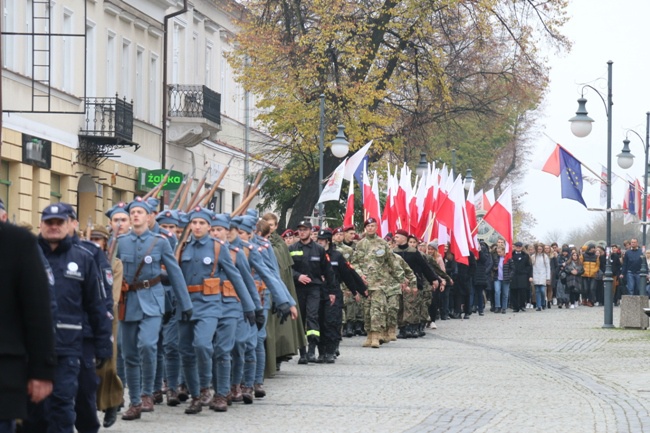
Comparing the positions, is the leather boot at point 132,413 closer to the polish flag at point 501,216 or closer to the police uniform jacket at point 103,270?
the police uniform jacket at point 103,270

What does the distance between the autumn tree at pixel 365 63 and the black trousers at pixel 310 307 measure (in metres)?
20.5

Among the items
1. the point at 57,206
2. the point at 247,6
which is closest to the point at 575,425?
the point at 57,206

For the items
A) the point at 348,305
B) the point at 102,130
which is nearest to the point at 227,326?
the point at 348,305

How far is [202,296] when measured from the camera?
559 inches

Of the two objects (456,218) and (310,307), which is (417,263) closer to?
(456,218)

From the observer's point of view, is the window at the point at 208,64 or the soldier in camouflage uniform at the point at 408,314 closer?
the soldier in camouflage uniform at the point at 408,314

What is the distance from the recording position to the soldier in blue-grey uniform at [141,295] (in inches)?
523

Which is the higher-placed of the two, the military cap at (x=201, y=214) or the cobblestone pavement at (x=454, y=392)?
the military cap at (x=201, y=214)

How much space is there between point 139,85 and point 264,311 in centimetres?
2738

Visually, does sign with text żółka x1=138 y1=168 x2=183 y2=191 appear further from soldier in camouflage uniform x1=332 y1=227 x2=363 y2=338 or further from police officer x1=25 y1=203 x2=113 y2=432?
police officer x1=25 y1=203 x2=113 y2=432

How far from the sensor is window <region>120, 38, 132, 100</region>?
4103 centimetres


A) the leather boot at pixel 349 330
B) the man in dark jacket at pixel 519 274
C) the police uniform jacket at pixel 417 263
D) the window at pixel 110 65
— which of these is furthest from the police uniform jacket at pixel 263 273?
the man in dark jacket at pixel 519 274

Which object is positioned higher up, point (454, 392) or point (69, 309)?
point (69, 309)

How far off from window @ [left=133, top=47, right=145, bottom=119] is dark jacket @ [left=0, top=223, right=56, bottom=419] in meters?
35.1
